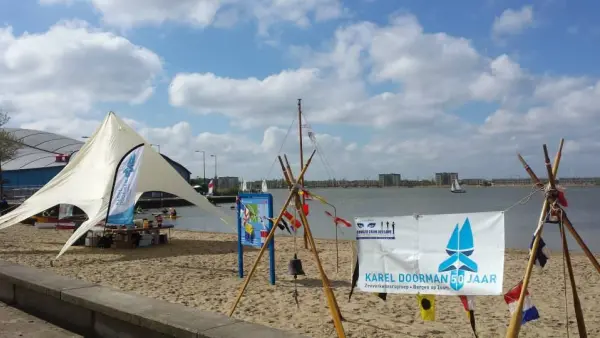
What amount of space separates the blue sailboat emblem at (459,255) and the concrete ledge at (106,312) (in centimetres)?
182

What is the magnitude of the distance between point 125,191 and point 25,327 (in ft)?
24.4

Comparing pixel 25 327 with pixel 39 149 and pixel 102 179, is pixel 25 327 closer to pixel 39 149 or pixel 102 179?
pixel 102 179

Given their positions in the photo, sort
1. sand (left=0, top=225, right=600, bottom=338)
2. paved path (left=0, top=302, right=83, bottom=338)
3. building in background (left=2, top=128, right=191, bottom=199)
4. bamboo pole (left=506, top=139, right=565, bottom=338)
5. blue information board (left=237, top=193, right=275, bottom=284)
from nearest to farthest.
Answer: bamboo pole (left=506, top=139, right=565, bottom=338) → paved path (left=0, top=302, right=83, bottom=338) → sand (left=0, top=225, right=600, bottom=338) → blue information board (left=237, top=193, right=275, bottom=284) → building in background (left=2, top=128, right=191, bottom=199)

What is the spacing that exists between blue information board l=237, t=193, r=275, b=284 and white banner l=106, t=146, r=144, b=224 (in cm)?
364

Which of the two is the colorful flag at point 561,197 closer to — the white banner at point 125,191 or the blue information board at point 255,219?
the blue information board at point 255,219

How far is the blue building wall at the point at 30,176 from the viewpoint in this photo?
70875 millimetres

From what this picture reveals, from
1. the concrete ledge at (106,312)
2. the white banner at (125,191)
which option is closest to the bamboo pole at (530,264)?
the concrete ledge at (106,312)

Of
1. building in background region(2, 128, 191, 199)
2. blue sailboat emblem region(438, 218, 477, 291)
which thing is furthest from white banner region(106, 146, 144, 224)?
building in background region(2, 128, 191, 199)

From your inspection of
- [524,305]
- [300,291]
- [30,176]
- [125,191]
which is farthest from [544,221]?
[30,176]

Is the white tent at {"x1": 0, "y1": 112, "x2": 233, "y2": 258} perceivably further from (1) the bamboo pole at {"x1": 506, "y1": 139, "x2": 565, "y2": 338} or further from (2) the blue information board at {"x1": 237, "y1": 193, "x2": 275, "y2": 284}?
(1) the bamboo pole at {"x1": 506, "y1": 139, "x2": 565, "y2": 338}

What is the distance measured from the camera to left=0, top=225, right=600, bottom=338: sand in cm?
682

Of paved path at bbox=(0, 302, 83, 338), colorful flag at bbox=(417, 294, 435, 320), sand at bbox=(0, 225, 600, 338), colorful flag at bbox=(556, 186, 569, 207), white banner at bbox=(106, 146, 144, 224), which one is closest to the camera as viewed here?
colorful flag at bbox=(556, 186, 569, 207)

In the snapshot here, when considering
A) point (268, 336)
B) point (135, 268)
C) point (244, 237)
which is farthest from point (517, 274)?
point (268, 336)

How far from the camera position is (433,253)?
4.83 metres
